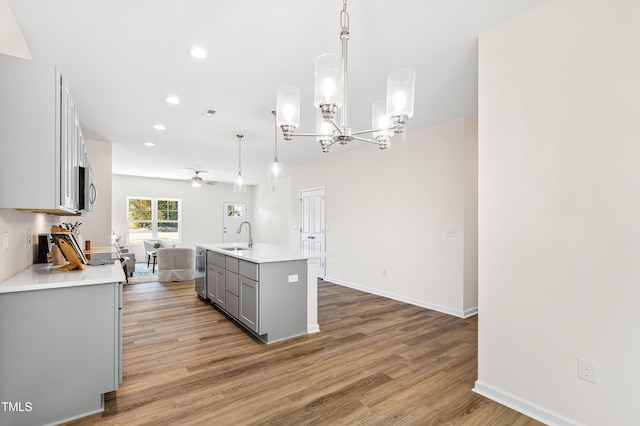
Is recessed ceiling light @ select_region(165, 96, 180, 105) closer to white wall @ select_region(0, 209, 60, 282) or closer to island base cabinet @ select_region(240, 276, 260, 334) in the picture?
white wall @ select_region(0, 209, 60, 282)

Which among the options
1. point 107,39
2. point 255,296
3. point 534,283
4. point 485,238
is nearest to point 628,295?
point 534,283

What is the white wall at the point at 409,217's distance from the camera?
4.19 meters

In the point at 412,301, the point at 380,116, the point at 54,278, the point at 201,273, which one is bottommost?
the point at 412,301

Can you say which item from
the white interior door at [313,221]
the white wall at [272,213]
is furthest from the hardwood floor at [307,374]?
the white wall at [272,213]

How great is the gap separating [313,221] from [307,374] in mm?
4732

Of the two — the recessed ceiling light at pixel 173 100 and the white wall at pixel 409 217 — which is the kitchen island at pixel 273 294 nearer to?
the white wall at pixel 409 217

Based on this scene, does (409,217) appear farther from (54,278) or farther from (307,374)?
(54,278)

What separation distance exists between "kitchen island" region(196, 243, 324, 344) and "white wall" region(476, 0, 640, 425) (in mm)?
1827

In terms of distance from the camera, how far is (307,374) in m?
2.57

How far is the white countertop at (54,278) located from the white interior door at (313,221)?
4.69m

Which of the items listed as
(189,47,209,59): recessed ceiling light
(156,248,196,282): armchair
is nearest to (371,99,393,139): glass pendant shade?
(189,47,209,59): recessed ceiling light

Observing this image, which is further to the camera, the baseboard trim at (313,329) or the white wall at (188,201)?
the white wall at (188,201)

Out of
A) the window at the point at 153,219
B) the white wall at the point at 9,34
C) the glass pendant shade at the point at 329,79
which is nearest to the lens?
the glass pendant shade at the point at 329,79

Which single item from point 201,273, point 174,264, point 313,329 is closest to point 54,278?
point 313,329
